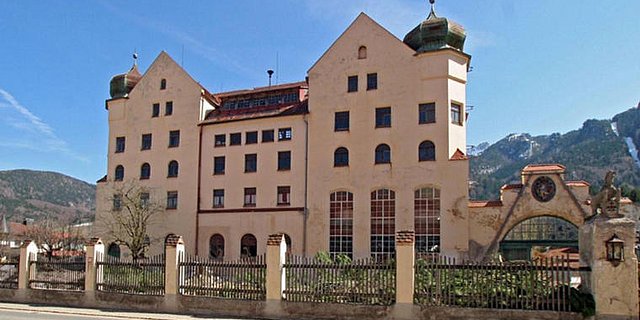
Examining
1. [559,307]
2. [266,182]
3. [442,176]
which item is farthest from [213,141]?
[559,307]

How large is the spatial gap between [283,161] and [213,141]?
6179 mm

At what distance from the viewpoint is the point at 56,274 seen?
27.5 metres

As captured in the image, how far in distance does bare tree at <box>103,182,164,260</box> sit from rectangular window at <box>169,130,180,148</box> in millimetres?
3993

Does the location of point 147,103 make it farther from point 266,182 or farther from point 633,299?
point 633,299

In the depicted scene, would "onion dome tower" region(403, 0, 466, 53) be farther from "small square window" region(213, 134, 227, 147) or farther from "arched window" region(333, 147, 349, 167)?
"small square window" region(213, 134, 227, 147)

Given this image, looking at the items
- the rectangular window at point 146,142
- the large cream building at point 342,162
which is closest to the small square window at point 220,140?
the large cream building at point 342,162

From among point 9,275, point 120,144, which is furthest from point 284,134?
point 9,275

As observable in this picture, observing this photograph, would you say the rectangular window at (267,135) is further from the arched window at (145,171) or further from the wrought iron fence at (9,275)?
the wrought iron fence at (9,275)

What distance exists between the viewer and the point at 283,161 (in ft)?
142

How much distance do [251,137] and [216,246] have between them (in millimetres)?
8248

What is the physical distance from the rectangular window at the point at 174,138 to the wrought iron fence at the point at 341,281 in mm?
27386

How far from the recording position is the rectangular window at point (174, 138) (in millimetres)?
47609

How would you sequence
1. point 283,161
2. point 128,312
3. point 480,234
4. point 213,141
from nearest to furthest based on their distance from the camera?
point 128,312 < point 480,234 < point 283,161 < point 213,141

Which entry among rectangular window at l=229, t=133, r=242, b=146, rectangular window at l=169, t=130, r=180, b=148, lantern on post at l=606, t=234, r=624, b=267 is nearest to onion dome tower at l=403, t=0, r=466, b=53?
rectangular window at l=229, t=133, r=242, b=146
